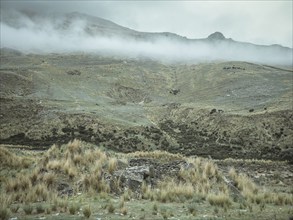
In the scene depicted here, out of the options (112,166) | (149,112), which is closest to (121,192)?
(112,166)

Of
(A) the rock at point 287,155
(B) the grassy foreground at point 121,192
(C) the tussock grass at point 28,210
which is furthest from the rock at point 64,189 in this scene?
(A) the rock at point 287,155

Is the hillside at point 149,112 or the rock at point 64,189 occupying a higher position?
the rock at point 64,189

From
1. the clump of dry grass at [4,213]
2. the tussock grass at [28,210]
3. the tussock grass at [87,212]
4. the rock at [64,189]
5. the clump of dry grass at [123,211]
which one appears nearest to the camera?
the clump of dry grass at [4,213]

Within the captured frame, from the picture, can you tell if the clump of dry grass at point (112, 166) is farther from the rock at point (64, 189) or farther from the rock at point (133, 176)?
the rock at point (64, 189)

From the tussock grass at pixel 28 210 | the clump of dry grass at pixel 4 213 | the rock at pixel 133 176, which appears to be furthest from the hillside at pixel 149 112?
the clump of dry grass at pixel 4 213

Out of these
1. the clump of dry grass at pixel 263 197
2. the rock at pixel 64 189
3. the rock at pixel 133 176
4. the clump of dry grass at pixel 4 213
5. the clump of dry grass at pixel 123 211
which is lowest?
the clump of dry grass at pixel 263 197

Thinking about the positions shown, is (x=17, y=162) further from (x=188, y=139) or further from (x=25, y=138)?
(x=188, y=139)

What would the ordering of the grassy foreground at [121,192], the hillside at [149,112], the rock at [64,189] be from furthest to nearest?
the hillside at [149,112], the rock at [64,189], the grassy foreground at [121,192]

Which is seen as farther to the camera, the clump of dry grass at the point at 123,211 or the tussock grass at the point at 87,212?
the clump of dry grass at the point at 123,211

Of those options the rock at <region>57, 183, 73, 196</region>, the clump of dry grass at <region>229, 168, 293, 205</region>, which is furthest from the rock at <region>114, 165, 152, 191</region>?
the clump of dry grass at <region>229, 168, 293, 205</region>

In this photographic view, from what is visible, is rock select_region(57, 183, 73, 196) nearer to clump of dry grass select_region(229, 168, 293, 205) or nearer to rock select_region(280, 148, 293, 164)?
clump of dry grass select_region(229, 168, 293, 205)

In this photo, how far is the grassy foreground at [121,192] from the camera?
1388 centimetres

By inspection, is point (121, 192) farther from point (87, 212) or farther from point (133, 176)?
point (87, 212)

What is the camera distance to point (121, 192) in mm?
18078
